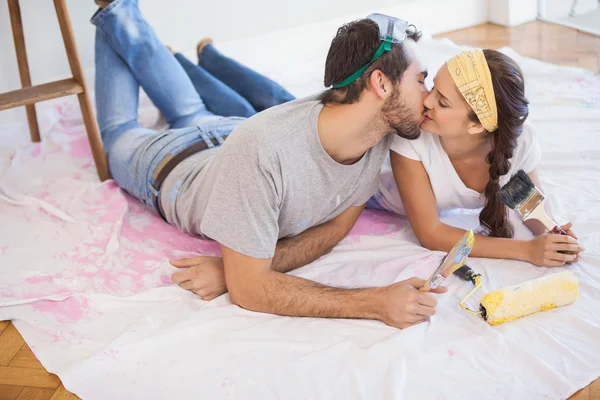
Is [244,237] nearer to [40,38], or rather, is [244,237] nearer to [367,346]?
[367,346]

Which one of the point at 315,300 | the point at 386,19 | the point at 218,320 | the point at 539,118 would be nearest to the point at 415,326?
the point at 315,300

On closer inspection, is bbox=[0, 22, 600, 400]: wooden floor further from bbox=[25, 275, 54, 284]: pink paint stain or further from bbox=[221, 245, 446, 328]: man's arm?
bbox=[221, 245, 446, 328]: man's arm

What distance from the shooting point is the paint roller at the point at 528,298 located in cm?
172

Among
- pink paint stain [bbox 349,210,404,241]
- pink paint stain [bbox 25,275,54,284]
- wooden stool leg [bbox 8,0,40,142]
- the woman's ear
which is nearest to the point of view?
the woman's ear

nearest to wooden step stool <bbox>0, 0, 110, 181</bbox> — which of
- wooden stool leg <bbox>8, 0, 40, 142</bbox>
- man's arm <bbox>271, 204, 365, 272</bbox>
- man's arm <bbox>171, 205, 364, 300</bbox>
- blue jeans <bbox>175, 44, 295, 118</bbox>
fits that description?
wooden stool leg <bbox>8, 0, 40, 142</bbox>

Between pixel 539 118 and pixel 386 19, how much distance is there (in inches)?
48.6

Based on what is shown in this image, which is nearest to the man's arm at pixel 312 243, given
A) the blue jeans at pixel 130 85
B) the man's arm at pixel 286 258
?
the man's arm at pixel 286 258

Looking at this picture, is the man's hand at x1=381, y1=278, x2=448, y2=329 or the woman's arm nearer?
the man's hand at x1=381, y1=278, x2=448, y2=329

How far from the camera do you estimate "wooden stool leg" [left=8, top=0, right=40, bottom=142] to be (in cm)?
262

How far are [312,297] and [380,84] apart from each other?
550 millimetres

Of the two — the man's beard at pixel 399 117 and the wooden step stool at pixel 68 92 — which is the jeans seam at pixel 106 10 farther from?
the man's beard at pixel 399 117

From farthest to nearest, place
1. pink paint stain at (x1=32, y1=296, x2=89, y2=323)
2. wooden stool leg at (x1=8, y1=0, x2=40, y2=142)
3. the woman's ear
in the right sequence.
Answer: wooden stool leg at (x1=8, y1=0, x2=40, y2=142) → pink paint stain at (x1=32, y1=296, x2=89, y2=323) → the woman's ear

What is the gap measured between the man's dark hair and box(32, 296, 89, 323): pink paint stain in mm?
880

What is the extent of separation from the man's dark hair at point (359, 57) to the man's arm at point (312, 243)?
0.43 m
